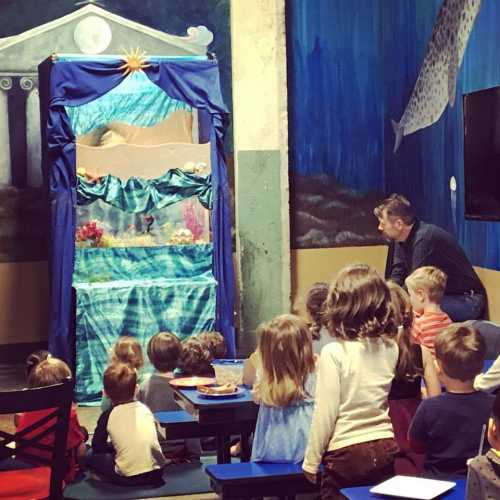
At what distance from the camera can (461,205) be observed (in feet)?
24.7

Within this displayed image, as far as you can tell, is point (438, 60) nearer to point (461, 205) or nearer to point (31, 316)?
point (461, 205)

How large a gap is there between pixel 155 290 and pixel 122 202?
0.73m

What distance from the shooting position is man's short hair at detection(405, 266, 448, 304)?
5258mm

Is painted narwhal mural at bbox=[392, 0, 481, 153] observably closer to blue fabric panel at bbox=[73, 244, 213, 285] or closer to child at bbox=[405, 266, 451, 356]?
blue fabric panel at bbox=[73, 244, 213, 285]

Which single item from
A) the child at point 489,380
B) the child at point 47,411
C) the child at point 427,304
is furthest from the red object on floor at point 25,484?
the child at point 427,304

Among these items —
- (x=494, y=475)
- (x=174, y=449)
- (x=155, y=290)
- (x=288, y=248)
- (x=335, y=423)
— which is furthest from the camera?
(x=288, y=248)

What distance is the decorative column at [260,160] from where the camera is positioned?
8531mm

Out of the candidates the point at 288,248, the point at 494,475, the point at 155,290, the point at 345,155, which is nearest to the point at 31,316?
the point at 155,290

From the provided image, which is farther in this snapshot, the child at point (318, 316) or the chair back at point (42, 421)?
the child at point (318, 316)

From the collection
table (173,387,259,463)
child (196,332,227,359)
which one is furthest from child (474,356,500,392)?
child (196,332,227,359)

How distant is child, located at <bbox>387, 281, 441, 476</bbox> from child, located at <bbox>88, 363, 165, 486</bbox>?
1.15m

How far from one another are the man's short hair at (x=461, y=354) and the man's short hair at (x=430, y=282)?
5.21 ft

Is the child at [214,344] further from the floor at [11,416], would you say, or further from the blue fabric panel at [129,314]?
the blue fabric panel at [129,314]

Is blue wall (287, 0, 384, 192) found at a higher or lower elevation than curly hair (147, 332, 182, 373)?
higher
